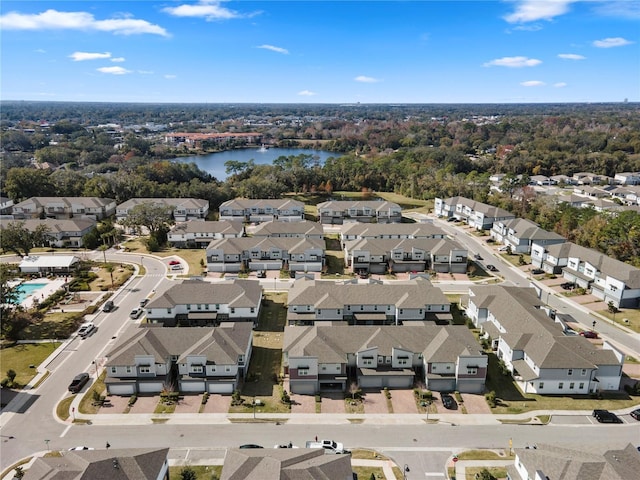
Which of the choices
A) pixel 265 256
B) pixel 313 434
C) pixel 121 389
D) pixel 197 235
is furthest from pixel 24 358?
pixel 197 235

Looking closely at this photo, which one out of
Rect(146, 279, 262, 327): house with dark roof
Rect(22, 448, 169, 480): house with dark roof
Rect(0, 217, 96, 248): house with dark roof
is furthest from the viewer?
Rect(0, 217, 96, 248): house with dark roof

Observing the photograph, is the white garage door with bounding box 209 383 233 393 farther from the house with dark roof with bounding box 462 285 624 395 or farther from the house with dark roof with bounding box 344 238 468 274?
the house with dark roof with bounding box 344 238 468 274

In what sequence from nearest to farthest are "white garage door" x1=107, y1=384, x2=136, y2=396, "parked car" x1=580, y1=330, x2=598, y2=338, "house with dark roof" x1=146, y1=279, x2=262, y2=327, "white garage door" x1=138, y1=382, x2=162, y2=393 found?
"white garage door" x1=107, y1=384, x2=136, y2=396, "white garage door" x1=138, y1=382, x2=162, y2=393, "parked car" x1=580, y1=330, x2=598, y2=338, "house with dark roof" x1=146, y1=279, x2=262, y2=327

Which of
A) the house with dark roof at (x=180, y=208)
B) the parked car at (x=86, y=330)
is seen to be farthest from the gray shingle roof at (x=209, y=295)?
the house with dark roof at (x=180, y=208)

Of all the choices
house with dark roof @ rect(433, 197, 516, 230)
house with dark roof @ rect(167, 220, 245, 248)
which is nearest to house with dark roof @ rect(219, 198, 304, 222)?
house with dark roof @ rect(167, 220, 245, 248)

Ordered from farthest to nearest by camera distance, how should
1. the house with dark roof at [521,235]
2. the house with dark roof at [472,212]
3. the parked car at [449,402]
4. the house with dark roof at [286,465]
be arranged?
1. the house with dark roof at [472,212]
2. the house with dark roof at [521,235]
3. the parked car at [449,402]
4. the house with dark roof at [286,465]

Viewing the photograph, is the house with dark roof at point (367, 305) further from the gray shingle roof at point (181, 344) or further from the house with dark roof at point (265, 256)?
the house with dark roof at point (265, 256)

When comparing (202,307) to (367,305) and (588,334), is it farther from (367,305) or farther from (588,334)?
(588,334)
